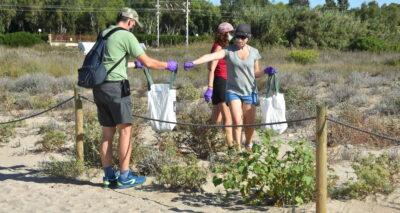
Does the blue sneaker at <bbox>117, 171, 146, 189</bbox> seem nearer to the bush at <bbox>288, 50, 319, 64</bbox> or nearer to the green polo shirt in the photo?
the green polo shirt

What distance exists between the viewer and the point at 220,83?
7.32 metres

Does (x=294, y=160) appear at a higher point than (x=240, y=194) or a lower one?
higher

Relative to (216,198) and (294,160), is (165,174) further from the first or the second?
(294,160)

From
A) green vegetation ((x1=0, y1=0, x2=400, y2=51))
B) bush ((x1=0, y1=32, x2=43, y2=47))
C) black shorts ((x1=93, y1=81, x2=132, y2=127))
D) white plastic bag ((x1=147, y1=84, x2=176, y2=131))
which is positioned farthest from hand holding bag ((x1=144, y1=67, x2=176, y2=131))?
bush ((x1=0, y1=32, x2=43, y2=47))

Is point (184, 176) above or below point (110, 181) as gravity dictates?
above

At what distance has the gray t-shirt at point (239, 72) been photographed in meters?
6.65

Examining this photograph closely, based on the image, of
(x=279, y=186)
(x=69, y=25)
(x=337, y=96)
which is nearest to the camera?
(x=279, y=186)

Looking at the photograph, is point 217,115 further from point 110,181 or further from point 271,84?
point 110,181

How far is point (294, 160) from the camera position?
5.46 metres

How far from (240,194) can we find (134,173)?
152 centimetres

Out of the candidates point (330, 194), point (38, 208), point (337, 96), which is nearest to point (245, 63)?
point (330, 194)

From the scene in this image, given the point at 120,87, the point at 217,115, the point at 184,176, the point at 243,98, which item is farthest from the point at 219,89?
the point at 120,87

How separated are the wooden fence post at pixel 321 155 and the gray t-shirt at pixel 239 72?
6.58 feet

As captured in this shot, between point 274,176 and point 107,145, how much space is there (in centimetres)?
187
